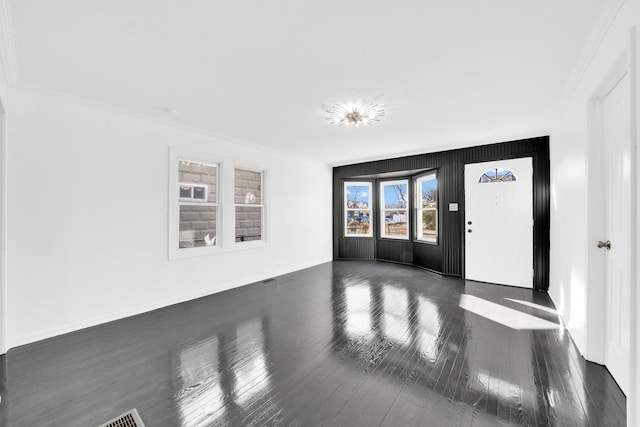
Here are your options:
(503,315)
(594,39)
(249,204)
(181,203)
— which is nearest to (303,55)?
(594,39)

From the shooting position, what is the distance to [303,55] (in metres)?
2.22

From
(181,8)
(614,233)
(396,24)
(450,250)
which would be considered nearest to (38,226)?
(181,8)

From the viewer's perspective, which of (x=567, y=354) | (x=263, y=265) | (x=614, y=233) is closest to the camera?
(x=614, y=233)

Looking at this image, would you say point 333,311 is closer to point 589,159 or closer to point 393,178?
point 589,159

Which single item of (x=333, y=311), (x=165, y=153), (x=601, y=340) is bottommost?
(x=333, y=311)

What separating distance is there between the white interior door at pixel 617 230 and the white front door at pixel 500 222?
Result: 2571mm

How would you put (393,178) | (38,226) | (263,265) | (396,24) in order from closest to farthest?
(396,24)
(38,226)
(263,265)
(393,178)

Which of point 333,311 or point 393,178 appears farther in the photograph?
point 393,178

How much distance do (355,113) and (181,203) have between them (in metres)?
2.78

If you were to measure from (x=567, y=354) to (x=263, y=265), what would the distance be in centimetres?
433

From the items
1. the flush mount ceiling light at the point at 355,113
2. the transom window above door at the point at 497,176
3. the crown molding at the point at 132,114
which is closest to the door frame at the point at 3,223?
the crown molding at the point at 132,114

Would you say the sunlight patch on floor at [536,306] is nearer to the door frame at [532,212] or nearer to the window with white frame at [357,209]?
the door frame at [532,212]

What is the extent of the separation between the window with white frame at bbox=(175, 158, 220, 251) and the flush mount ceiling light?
2251 millimetres

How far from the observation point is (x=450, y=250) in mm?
5340
